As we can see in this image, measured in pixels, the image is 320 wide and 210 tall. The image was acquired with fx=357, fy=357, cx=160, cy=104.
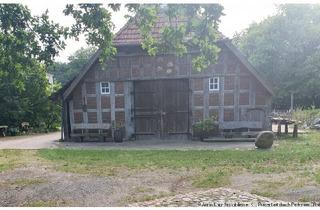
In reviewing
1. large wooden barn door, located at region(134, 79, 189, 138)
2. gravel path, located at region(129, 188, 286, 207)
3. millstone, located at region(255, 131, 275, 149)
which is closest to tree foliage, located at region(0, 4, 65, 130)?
gravel path, located at region(129, 188, 286, 207)

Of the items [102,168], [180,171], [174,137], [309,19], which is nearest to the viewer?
[180,171]

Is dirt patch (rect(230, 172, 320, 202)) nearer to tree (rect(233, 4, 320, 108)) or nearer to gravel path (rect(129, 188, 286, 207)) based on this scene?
gravel path (rect(129, 188, 286, 207))

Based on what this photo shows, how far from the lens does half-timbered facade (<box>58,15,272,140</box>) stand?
597 inches

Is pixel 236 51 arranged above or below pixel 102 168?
above

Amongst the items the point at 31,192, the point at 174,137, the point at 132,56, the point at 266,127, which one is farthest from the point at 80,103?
the point at 31,192

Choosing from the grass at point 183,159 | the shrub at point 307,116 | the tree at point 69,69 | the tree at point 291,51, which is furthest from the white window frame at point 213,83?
the tree at point 69,69

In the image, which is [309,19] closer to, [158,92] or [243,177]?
[158,92]

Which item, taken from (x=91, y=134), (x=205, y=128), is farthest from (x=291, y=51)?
(x=91, y=134)

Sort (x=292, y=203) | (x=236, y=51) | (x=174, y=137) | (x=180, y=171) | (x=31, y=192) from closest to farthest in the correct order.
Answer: (x=292, y=203) < (x=31, y=192) < (x=180, y=171) < (x=236, y=51) < (x=174, y=137)

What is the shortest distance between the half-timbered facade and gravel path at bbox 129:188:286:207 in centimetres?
900

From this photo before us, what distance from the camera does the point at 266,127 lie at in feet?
50.0

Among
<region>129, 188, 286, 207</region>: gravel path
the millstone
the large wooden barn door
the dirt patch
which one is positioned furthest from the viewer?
the large wooden barn door

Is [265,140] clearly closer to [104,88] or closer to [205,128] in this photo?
[205,128]

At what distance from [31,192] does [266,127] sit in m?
10.9
